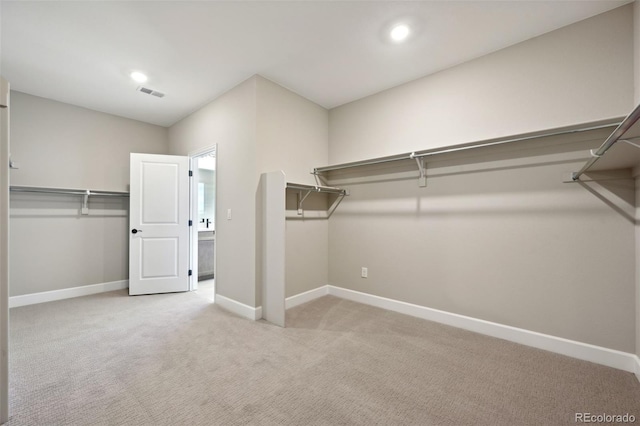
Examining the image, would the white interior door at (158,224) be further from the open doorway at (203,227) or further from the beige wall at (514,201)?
the beige wall at (514,201)

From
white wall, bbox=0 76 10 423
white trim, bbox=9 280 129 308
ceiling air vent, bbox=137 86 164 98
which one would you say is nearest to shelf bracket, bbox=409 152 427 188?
white wall, bbox=0 76 10 423

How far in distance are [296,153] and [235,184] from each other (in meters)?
0.87

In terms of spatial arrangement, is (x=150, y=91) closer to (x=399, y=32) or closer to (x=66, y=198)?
(x=66, y=198)

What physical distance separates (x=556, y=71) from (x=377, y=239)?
2289 millimetres

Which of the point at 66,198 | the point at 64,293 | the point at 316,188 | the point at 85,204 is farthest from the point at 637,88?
the point at 64,293

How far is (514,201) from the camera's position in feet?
7.88

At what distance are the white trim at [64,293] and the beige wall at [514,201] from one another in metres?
3.93

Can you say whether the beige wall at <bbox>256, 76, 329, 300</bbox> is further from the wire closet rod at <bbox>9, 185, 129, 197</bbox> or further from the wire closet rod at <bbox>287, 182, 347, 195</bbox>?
the wire closet rod at <bbox>9, 185, 129, 197</bbox>

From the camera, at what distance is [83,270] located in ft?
12.4

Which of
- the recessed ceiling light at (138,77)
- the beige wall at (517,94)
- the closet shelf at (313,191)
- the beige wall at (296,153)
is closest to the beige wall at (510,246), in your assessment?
the beige wall at (517,94)

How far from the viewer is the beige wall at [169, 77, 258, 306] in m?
2.98

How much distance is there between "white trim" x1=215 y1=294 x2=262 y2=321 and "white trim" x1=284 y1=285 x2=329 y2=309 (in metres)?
0.42

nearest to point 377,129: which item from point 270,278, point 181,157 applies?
point 270,278

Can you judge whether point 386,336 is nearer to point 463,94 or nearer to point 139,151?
point 463,94
